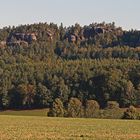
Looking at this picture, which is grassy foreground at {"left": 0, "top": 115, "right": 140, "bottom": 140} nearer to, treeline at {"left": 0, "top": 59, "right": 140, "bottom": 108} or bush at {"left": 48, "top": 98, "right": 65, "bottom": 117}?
bush at {"left": 48, "top": 98, "right": 65, "bottom": 117}

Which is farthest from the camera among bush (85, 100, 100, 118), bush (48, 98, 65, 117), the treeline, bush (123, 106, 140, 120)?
the treeline

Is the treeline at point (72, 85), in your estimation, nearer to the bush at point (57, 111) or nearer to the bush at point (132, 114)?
the bush at point (57, 111)

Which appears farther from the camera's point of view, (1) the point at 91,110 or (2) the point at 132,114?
(1) the point at 91,110

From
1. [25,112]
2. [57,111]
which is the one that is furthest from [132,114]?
[25,112]

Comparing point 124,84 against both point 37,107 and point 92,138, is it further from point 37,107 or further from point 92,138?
point 92,138

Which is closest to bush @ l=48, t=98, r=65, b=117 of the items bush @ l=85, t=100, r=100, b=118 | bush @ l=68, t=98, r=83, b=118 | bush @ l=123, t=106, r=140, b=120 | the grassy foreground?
bush @ l=68, t=98, r=83, b=118

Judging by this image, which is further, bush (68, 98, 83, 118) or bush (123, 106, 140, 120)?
bush (68, 98, 83, 118)

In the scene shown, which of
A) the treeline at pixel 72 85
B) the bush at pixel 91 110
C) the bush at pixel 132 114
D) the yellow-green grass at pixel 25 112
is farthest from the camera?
the treeline at pixel 72 85

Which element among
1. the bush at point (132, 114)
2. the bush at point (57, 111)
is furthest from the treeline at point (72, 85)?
the bush at point (132, 114)

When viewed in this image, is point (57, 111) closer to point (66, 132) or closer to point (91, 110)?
point (91, 110)

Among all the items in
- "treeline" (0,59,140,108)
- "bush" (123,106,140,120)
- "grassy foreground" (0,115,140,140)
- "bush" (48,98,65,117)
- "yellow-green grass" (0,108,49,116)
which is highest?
"treeline" (0,59,140,108)

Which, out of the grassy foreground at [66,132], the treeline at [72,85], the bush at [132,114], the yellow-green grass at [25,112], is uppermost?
the treeline at [72,85]

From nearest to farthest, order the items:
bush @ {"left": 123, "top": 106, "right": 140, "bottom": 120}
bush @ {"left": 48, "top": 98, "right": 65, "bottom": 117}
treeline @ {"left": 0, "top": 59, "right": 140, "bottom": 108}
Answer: bush @ {"left": 123, "top": 106, "right": 140, "bottom": 120}
bush @ {"left": 48, "top": 98, "right": 65, "bottom": 117}
treeline @ {"left": 0, "top": 59, "right": 140, "bottom": 108}

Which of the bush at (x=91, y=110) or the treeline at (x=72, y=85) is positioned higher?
the treeline at (x=72, y=85)
